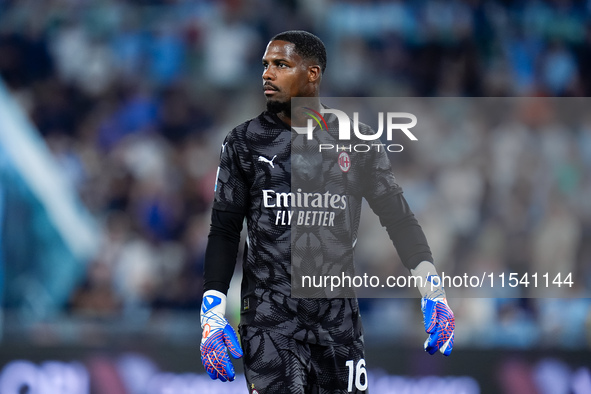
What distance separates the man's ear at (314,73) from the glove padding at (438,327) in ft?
3.38

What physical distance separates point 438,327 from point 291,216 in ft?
2.41

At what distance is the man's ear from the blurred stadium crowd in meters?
2.72

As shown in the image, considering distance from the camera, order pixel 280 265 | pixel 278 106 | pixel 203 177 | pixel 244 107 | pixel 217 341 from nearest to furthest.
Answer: pixel 217 341, pixel 280 265, pixel 278 106, pixel 203 177, pixel 244 107

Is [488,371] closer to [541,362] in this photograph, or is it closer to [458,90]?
[541,362]

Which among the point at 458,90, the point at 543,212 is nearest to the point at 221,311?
the point at 543,212

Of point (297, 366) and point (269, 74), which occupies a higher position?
point (269, 74)

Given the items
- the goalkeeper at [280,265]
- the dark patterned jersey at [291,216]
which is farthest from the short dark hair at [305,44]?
the dark patterned jersey at [291,216]

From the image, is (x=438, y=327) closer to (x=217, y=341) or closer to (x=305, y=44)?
(x=217, y=341)

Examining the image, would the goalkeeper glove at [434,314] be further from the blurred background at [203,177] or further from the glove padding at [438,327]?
the blurred background at [203,177]

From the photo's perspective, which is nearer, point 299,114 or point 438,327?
point 438,327

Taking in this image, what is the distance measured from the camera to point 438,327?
349 centimetres

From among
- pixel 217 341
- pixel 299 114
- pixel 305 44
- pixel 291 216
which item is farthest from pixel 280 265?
pixel 305 44

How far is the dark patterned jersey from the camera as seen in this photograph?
11.5 ft

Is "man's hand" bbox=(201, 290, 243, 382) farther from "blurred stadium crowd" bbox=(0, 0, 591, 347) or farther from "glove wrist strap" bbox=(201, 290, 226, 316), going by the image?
"blurred stadium crowd" bbox=(0, 0, 591, 347)
